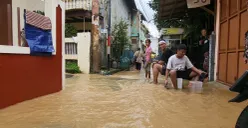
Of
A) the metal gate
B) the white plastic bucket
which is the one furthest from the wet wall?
the metal gate

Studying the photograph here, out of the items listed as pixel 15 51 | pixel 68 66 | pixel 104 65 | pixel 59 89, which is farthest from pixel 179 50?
pixel 104 65

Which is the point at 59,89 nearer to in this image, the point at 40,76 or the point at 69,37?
the point at 40,76

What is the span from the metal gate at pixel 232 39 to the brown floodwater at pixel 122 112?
1.15 meters

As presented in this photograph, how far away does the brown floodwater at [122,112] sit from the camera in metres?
2.89

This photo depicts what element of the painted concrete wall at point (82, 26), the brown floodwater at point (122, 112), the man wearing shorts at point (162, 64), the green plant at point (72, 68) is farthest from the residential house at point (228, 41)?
the painted concrete wall at point (82, 26)

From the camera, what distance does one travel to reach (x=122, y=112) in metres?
3.46

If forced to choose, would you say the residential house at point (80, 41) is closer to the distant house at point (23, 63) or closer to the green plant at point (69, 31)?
the green plant at point (69, 31)

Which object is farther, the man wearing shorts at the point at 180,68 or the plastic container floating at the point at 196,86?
the man wearing shorts at the point at 180,68

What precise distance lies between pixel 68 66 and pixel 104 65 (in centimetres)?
279

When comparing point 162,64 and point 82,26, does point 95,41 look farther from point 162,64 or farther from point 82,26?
point 162,64

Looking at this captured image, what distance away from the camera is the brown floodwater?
289 cm

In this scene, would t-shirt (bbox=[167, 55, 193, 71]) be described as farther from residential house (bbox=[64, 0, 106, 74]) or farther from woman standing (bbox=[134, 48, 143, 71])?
woman standing (bbox=[134, 48, 143, 71])

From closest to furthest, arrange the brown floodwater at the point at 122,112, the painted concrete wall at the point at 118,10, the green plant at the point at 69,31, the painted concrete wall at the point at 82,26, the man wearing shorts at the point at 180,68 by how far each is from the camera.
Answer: the brown floodwater at the point at 122,112
the man wearing shorts at the point at 180,68
the green plant at the point at 69,31
the painted concrete wall at the point at 82,26
the painted concrete wall at the point at 118,10

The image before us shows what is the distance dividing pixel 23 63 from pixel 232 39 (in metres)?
4.87
